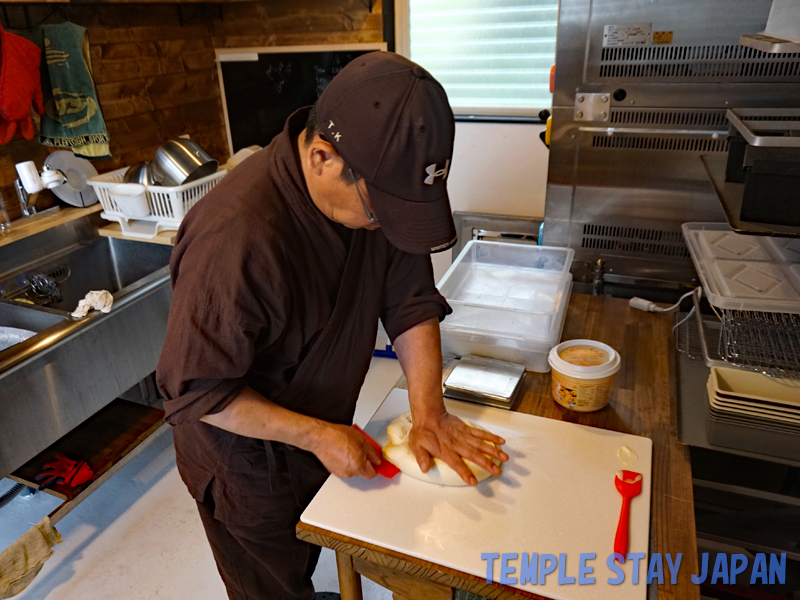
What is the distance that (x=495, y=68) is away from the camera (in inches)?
94.9

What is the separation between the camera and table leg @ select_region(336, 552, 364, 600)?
0.95m

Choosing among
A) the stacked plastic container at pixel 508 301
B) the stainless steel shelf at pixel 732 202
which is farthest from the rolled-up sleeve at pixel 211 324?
the stainless steel shelf at pixel 732 202

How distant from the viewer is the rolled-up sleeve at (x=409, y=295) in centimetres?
121

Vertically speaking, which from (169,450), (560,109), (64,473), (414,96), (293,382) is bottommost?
(169,450)

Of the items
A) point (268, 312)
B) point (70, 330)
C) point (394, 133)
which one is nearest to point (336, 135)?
point (394, 133)

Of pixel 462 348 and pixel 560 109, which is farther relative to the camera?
pixel 560 109

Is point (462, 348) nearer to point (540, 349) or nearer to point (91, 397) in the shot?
point (540, 349)

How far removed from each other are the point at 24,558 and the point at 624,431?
5.49 ft

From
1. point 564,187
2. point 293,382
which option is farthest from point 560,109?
point 293,382

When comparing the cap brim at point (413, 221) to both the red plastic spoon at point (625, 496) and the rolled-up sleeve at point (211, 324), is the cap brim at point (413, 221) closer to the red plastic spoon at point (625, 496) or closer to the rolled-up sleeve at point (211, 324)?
the rolled-up sleeve at point (211, 324)

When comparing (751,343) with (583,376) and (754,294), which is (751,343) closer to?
(754,294)

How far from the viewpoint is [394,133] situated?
806 mm

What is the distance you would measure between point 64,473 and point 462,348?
1420 millimetres

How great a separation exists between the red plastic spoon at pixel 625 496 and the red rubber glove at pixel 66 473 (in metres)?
1.68
